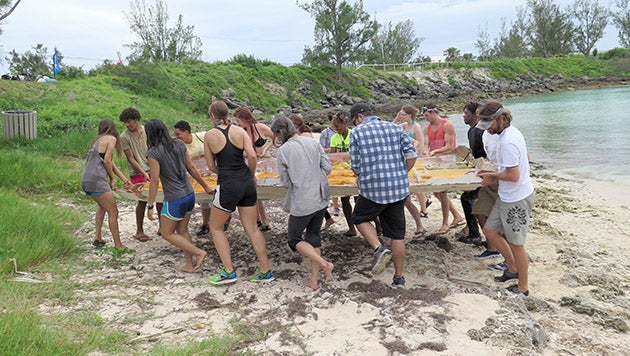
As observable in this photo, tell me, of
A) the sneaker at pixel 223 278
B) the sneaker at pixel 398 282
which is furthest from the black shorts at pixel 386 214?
the sneaker at pixel 223 278

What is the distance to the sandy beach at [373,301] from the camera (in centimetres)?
387

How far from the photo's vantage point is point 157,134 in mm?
5242

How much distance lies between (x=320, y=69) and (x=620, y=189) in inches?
1396

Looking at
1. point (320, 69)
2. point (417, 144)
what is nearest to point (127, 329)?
point (417, 144)

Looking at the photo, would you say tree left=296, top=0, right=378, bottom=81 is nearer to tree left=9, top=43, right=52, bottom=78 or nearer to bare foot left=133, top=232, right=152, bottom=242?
tree left=9, top=43, right=52, bottom=78

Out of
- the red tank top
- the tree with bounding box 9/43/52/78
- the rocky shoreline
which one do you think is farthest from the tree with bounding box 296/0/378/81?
the red tank top

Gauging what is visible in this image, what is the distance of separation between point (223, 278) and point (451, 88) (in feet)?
165

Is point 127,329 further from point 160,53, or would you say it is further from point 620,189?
point 160,53

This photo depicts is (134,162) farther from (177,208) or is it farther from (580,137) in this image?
(580,137)

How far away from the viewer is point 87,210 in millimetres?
8258

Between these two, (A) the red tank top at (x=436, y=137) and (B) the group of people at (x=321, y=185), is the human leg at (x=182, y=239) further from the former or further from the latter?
(A) the red tank top at (x=436, y=137)

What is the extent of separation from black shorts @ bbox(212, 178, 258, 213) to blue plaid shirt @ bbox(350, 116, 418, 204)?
1112mm

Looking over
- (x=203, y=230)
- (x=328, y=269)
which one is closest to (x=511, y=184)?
(x=328, y=269)

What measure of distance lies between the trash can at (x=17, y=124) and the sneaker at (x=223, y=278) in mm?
9222
